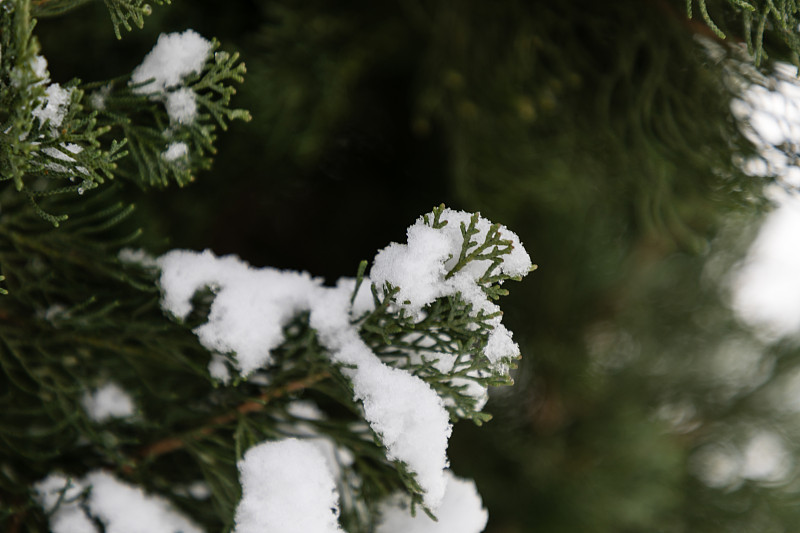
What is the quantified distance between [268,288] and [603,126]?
0.81m

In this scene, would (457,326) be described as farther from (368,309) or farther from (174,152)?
(174,152)

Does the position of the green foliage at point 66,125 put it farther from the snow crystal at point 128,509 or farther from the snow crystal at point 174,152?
the snow crystal at point 128,509

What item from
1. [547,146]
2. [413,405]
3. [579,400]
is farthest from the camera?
[579,400]

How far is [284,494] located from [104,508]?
14.1 inches

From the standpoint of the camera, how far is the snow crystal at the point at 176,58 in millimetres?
864

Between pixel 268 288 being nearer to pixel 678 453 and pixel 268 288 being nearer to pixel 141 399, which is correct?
pixel 141 399

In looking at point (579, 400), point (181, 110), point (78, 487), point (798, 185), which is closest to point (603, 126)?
point (798, 185)

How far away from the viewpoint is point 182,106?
88 cm

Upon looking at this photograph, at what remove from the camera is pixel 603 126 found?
1.27 m

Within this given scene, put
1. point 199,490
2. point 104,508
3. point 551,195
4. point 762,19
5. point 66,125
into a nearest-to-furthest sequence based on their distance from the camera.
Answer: point 66,125
point 762,19
point 104,508
point 199,490
point 551,195

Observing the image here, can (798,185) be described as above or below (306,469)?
above

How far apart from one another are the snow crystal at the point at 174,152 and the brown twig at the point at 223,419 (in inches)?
15.9

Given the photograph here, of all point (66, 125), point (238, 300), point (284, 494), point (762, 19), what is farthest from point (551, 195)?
point (66, 125)

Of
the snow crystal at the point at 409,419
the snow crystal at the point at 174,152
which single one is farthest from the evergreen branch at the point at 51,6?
the snow crystal at the point at 409,419
